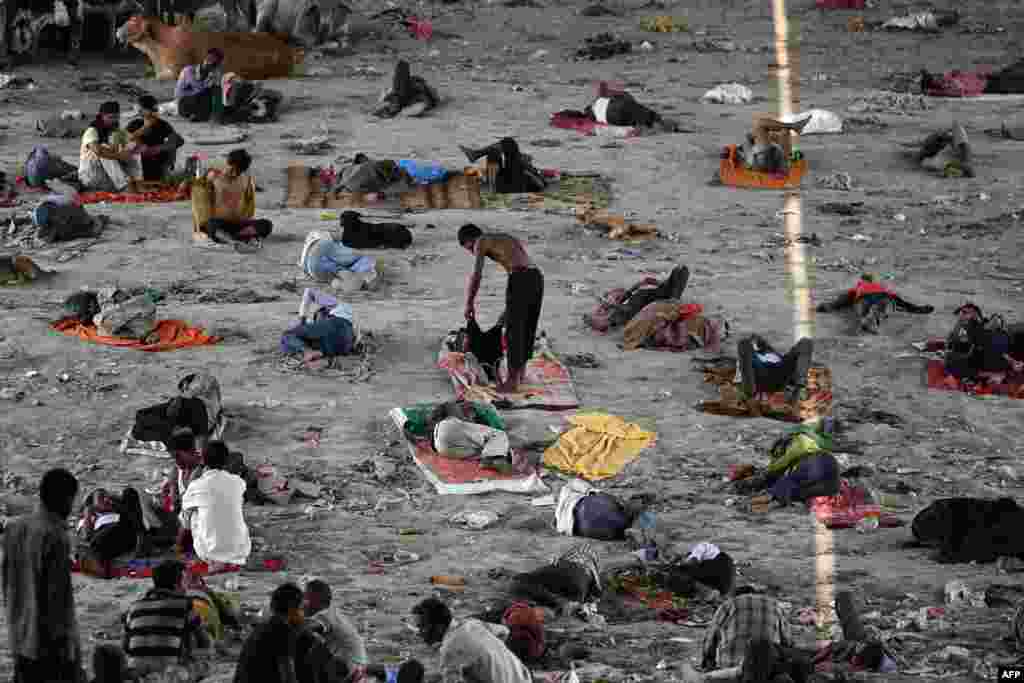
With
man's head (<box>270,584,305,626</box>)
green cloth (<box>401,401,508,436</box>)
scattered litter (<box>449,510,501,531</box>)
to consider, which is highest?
man's head (<box>270,584,305,626</box>)

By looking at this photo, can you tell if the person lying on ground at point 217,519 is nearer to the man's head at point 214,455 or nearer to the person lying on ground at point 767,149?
the man's head at point 214,455

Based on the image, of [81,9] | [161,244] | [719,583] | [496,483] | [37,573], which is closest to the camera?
[37,573]

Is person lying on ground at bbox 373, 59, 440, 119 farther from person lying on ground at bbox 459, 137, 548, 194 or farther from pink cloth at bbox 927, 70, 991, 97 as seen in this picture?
pink cloth at bbox 927, 70, 991, 97

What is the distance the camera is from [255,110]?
22.5m

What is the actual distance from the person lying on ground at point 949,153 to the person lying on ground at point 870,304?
4978 millimetres

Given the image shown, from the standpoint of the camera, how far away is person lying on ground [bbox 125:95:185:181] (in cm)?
1920

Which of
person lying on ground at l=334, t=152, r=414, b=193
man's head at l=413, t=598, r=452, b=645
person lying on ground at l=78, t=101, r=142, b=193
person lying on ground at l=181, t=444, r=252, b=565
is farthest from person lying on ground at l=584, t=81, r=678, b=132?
man's head at l=413, t=598, r=452, b=645

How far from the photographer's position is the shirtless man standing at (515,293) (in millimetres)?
13953

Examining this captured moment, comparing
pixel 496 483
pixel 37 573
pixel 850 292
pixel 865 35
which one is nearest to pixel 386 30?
pixel 865 35

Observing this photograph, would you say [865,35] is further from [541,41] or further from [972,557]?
[972,557]

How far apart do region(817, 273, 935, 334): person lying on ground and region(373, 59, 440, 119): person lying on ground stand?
8171 mm

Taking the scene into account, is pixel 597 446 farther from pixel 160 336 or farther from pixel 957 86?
pixel 957 86

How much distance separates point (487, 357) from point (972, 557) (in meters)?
4.41

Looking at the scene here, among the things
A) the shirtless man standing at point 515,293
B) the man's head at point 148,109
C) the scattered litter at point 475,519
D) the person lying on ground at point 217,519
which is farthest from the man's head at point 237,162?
A: the person lying on ground at point 217,519
